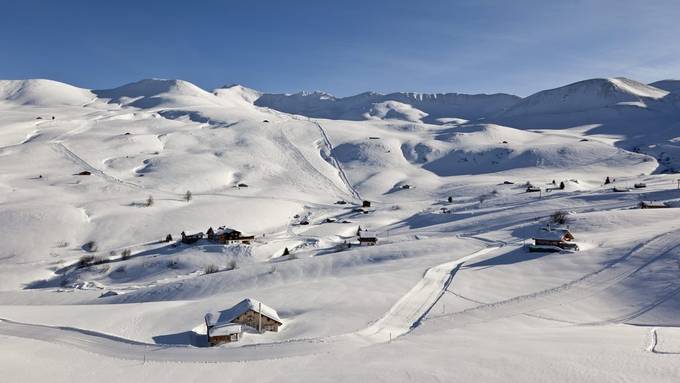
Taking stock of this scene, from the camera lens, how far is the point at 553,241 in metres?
43.3

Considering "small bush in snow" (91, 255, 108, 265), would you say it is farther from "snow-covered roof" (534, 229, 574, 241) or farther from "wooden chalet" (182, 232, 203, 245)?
"snow-covered roof" (534, 229, 574, 241)

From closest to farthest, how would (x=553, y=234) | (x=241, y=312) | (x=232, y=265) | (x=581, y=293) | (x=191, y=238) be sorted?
(x=241, y=312)
(x=581, y=293)
(x=553, y=234)
(x=232, y=265)
(x=191, y=238)

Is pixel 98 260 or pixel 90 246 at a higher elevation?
pixel 90 246

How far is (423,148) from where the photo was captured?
142 m

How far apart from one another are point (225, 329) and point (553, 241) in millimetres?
30490

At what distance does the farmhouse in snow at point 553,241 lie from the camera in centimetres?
4300

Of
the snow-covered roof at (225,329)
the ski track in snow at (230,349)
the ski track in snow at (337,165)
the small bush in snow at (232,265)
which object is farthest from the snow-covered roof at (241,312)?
the ski track in snow at (337,165)

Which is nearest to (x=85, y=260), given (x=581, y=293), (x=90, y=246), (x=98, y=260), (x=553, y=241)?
(x=98, y=260)

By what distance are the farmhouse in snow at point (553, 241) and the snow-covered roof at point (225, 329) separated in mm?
28767

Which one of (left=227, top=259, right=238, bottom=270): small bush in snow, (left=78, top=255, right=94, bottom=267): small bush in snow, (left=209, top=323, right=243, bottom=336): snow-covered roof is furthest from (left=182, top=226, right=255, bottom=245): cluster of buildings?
(left=209, top=323, right=243, bottom=336): snow-covered roof

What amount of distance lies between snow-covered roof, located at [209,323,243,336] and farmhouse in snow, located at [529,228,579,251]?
28.8 metres

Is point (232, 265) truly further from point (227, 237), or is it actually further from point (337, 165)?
point (337, 165)

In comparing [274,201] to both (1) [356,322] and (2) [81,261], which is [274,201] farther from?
(1) [356,322]

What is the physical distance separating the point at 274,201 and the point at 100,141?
67.1 metres
